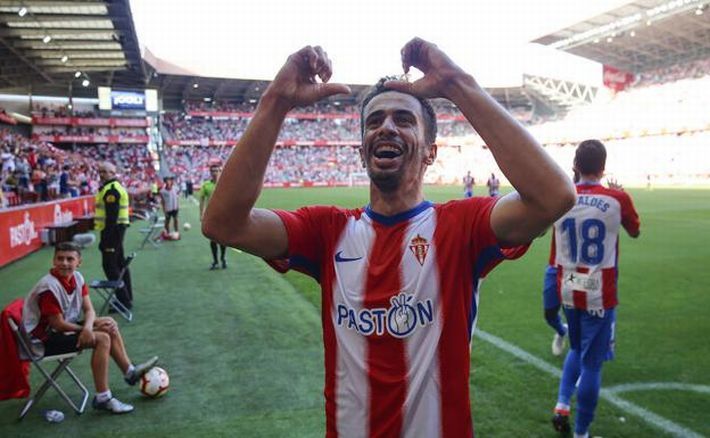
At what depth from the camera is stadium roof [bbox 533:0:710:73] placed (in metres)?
45.2

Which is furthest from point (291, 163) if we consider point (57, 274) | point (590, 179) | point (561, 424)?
point (561, 424)

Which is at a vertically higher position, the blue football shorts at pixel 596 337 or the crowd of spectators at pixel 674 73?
the crowd of spectators at pixel 674 73

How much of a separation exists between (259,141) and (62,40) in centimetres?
3234

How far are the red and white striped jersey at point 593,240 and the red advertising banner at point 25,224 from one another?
13565mm

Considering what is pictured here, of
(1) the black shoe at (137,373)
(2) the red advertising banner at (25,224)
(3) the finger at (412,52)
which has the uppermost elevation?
(3) the finger at (412,52)

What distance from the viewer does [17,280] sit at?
38.6 ft

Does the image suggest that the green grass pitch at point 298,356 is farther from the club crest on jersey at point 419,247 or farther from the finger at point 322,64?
the finger at point 322,64

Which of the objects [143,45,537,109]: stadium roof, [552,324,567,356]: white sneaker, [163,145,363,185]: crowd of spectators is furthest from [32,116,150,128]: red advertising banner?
[552,324,567,356]: white sneaker

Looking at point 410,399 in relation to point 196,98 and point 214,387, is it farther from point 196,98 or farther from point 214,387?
point 196,98

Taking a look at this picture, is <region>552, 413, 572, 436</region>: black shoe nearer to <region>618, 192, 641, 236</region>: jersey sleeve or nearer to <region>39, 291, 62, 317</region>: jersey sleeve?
<region>618, 192, 641, 236</region>: jersey sleeve

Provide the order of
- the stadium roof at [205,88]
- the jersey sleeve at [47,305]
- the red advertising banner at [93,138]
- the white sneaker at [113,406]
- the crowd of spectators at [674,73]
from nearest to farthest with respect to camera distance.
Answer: the white sneaker at [113,406] < the jersey sleeve at [47,305] < the crowd of spectators at [674,73] < the red advertising banner at [93,138] < the stadium roof at [205,88]

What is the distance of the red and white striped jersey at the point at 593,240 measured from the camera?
14.2 feet

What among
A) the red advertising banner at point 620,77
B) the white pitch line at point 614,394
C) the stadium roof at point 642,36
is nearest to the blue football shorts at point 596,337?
the white pitch line at point 614,394

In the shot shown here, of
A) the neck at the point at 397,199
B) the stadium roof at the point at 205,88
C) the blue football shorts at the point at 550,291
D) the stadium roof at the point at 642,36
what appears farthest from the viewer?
the stadium roof at the point at 205,88
